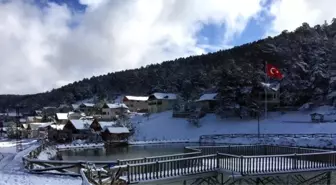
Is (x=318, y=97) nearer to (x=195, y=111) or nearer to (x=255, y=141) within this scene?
(x=255, y=141)

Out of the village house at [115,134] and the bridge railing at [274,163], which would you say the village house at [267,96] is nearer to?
the village house at [115,134]

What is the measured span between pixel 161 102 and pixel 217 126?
27.6 metres

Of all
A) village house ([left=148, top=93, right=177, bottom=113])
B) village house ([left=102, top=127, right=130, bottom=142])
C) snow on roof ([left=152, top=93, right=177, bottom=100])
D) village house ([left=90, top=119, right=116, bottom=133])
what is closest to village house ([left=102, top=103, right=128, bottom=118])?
village house ([left=148, top=93, right=177, bottom=113])

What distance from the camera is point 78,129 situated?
239 feet

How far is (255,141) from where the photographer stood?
5266 centimetres

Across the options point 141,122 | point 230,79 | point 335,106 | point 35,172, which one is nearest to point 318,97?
point 335,106

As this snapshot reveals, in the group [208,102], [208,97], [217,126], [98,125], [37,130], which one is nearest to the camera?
[217,126]

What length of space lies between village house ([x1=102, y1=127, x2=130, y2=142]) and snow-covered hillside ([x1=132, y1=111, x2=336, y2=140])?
13.6ft

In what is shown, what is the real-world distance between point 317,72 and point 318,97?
13.9ft

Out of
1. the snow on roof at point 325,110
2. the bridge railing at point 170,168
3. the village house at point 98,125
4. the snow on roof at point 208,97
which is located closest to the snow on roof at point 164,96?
the snow on roof at point 208,97

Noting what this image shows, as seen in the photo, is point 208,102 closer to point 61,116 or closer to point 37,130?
point 37,130

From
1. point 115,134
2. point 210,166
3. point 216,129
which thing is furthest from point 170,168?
point 115,134

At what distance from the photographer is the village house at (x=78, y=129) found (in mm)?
71438

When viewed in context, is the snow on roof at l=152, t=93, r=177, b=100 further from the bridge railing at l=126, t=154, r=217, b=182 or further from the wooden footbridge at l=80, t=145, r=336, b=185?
the bridge railing at l=126, t=154, r=217, b=182
